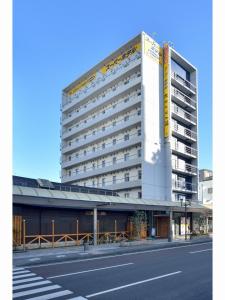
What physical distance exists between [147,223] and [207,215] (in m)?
13.8

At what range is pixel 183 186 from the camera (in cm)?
4684

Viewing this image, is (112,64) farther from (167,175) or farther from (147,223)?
(147,223)

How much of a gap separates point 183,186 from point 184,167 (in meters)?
3.13

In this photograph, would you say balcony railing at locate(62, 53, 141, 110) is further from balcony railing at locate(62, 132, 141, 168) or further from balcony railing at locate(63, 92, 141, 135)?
balcony railing at locate(62, 132, 141, 168)

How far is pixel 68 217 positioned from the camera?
2602 centimetres

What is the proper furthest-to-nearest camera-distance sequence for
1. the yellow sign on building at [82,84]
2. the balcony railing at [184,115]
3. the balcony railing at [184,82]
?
the yellow sign on building at [82,84]
the balcony railing at [184,82]
the balcony railing at [184,115]

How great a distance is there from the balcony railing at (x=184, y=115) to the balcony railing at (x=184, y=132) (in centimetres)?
143

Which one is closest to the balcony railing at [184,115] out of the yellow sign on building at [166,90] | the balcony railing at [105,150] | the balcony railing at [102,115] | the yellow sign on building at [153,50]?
the yellow sign on building at [166,90]

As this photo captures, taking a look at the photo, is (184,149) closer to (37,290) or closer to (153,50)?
(153,50)

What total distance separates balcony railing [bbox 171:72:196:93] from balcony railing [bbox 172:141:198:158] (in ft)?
35.2

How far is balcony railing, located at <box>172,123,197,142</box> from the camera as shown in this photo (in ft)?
150

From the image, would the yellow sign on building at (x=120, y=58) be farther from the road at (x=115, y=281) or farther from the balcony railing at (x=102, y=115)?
the road at (x=115, y=281)

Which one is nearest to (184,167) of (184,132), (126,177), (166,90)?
(184,132)

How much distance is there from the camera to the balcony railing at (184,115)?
46.8 m
